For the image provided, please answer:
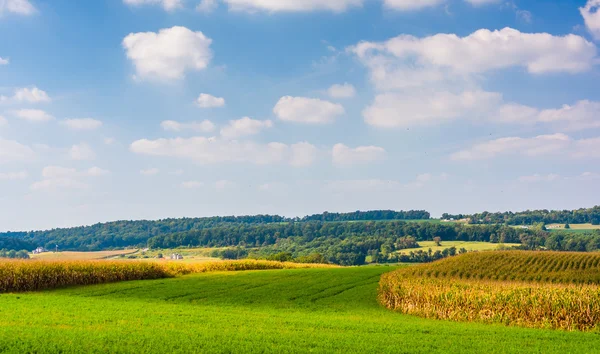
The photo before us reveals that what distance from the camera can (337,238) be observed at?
17288 cm

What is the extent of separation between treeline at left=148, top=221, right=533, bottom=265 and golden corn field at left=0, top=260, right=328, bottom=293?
76993 mm

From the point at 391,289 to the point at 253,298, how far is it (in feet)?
30.9

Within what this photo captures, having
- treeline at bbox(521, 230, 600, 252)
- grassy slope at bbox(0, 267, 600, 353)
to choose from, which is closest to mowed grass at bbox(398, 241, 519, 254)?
treeline at bbox(521, 230, 600, 252)

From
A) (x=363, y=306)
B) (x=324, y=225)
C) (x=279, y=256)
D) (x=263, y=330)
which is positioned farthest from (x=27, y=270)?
(x=324, y=225)

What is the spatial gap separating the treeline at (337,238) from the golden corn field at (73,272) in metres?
77.0

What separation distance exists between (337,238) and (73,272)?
425 ft

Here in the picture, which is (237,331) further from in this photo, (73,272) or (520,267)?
(520,267)

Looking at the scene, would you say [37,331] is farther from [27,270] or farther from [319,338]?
[27,270]

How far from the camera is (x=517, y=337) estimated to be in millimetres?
21641

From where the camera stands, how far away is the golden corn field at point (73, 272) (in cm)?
4455

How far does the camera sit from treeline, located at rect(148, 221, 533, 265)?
14100cm

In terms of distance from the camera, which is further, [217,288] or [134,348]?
[217,288]

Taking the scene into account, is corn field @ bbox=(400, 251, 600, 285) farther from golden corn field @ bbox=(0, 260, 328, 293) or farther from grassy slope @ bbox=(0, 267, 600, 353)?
golden corn field @ bbox=(0, 260, 328, 293)

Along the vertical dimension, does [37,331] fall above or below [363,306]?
above
